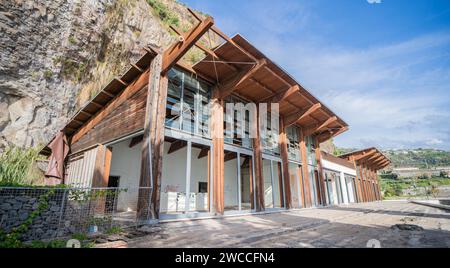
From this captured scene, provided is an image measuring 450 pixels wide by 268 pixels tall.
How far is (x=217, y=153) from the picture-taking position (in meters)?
8.25

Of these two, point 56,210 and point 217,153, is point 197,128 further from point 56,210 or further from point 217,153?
point 56,210

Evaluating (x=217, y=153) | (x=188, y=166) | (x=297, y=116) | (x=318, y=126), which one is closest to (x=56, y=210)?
(x=188, y=166)

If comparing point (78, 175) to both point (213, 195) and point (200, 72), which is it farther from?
Answer: point (200, 72)

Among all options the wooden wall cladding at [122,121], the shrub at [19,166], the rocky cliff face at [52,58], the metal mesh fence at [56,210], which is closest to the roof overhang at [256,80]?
the wooden wall cladding at [122,121]

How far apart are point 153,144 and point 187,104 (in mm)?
A: 2248

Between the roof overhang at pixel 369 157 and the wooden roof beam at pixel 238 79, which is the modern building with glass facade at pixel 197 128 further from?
the roof overhang at pixel 369 157

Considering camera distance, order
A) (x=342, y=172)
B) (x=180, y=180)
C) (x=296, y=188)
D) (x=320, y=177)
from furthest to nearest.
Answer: (x=342, y=172) → (x=320, y=177) → (x=296, y=188) → (x=180, y=180)

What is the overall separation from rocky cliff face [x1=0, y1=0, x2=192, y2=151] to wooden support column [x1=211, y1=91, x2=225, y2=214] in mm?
10826

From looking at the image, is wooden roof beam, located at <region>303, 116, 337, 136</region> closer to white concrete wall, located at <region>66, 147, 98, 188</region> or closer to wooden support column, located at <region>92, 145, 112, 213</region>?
wooden support column, located at <region>92, 145, 112, 213</region>

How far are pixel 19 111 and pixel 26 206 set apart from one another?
11803mm

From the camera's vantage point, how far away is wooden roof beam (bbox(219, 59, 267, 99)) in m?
8.04

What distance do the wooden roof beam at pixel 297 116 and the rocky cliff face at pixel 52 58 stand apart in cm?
1326

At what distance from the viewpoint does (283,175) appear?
1134 cm

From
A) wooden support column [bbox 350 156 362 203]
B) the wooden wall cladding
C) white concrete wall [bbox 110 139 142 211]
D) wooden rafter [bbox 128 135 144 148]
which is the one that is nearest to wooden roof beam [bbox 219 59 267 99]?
the wooden wall cladding
